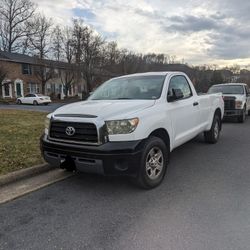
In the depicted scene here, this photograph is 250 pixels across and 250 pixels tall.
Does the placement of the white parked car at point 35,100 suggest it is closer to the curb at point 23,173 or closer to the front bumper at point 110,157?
the curb at point 23,173

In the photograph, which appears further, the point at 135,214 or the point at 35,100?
the point at 35,100

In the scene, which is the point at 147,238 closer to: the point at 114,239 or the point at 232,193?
the point at 114,239

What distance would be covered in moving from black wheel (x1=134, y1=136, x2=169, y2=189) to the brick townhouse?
1345 inches

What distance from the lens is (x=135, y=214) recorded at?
11.7ft

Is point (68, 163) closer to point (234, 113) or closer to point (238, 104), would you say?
point (234, 113)

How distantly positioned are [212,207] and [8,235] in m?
2.57

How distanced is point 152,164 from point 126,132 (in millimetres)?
779

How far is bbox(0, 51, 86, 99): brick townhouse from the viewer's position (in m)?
37.2

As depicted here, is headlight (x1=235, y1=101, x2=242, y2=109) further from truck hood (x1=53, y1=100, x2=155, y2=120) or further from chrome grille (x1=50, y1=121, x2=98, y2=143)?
chrome grille (x1=50, y1=121, x2=98, y2=143)

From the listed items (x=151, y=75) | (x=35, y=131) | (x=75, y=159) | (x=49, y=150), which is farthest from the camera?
(x=35, y=131)

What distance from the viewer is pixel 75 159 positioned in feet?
13.6

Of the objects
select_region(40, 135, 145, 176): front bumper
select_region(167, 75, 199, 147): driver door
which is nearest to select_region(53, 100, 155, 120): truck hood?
select_region(40, 135, 145, 176): front bumper

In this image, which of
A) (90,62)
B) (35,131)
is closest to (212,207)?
(35,131)

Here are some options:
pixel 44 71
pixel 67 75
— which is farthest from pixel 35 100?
pixel 67 75
